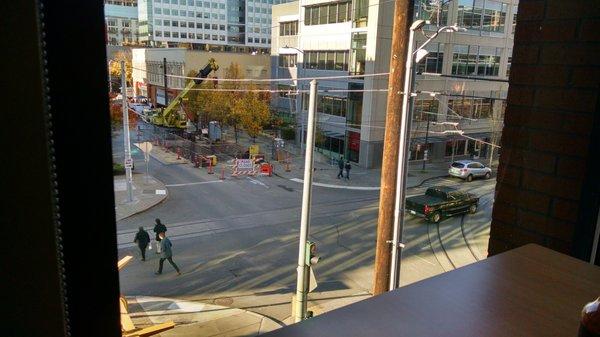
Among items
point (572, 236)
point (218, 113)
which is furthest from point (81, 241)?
point (218, 113)

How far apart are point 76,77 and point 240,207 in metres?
13.1

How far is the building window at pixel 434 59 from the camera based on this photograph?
1545cm

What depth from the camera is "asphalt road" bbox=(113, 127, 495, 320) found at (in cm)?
820

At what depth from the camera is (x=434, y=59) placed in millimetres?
15750

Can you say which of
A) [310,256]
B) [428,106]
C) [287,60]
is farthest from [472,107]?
[287,60]

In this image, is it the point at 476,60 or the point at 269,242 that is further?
the point at 476,60

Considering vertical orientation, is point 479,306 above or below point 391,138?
above

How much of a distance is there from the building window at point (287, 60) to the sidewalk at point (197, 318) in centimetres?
1996

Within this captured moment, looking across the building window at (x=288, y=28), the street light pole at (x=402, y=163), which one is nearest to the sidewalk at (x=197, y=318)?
the street light pole at (x=402, y=163)

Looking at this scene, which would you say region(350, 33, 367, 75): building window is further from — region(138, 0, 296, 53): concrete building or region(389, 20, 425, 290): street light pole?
region(389, 20, 425, 290): street light pole

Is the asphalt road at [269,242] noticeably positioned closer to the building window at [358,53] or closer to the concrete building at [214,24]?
the concrete building at [214,24]

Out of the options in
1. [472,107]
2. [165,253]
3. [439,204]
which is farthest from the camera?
[472,107]

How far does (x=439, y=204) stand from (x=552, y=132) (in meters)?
10.9

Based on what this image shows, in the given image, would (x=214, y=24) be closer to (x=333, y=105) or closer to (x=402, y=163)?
(x=333, y=105)
